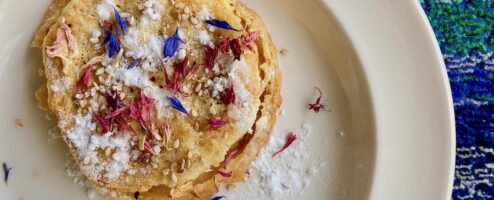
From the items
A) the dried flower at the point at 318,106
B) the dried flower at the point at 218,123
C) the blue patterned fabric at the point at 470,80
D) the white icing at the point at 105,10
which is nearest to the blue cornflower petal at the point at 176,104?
the dried flower at the point at 218,123

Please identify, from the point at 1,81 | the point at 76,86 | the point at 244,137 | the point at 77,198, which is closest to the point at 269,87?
the point at 244,137

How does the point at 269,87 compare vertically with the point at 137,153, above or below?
→ above

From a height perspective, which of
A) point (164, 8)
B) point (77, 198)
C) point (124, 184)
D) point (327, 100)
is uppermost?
point (164, 8)

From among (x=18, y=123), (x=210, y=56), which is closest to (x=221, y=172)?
(x=210, y=56)

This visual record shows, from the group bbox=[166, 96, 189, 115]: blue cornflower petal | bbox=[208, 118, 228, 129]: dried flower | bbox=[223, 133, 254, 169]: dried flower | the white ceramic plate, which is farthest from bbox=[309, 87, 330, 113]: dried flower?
bbox=[166, 96, 189, 115]: blue cornflower petal

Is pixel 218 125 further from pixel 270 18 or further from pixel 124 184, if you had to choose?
pixel 270 18

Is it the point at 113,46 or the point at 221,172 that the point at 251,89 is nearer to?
the point at 221,172
